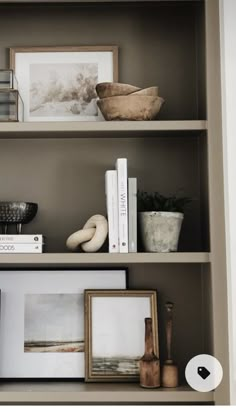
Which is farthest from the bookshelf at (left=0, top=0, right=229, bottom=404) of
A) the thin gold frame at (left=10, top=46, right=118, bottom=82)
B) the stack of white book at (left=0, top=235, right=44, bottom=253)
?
the stack of white book at (left=0, top=235, right=44, bottom=253)

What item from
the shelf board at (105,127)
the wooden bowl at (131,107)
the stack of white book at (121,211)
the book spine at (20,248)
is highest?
the wooden bowl at (131,107)

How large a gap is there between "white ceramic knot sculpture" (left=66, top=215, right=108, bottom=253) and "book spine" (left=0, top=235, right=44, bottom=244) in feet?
0.39

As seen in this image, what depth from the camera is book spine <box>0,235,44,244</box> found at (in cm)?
225

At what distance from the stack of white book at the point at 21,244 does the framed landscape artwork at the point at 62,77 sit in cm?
50

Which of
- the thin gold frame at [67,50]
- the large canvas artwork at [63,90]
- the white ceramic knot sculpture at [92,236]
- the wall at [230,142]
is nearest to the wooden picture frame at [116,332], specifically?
Result: the white ceramic knot sculpture at [92,236]

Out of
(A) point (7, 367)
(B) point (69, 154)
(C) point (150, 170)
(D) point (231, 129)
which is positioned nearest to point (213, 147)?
(D) point (231, 129)

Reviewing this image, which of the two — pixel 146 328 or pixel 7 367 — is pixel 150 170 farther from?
pixel 7 367

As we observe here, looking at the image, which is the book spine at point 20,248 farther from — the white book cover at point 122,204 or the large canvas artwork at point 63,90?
the large canvas artwork at point 63,90

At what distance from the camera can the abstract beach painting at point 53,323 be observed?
7.87ft

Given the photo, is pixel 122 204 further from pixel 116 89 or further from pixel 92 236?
pixel 116 89

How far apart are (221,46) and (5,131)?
82 centimetres

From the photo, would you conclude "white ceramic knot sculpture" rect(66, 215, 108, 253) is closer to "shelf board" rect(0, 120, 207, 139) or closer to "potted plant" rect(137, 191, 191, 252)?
"potted plant" rect(137, 191, 191, 252)

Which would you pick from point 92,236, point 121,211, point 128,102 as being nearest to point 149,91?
point 128,102

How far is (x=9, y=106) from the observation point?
2.30 m
